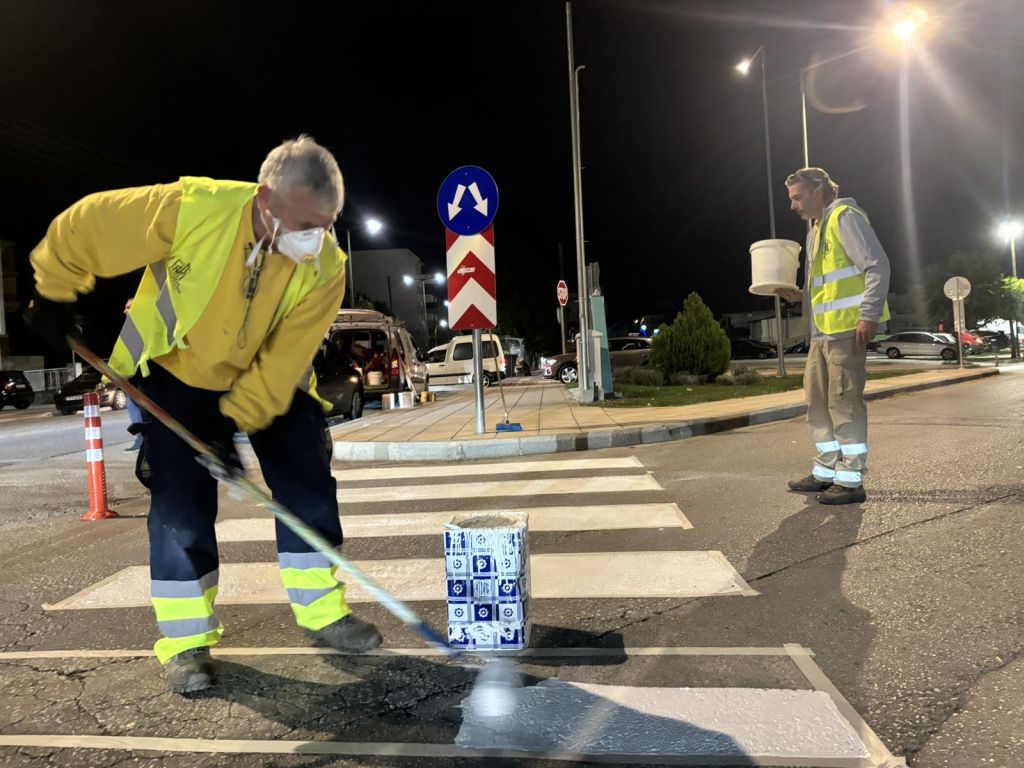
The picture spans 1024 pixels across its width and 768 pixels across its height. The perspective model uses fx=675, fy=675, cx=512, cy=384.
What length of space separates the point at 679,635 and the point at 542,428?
228 inches

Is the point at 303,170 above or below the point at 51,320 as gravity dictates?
above

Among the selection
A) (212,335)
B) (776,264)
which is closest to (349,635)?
(212,335)

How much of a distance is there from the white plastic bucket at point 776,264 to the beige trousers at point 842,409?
1077 mm

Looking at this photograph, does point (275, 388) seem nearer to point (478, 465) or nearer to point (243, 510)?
point (243, 510)

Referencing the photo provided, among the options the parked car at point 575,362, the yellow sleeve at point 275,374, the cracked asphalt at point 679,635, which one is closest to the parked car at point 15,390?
the parked car at point 575,362

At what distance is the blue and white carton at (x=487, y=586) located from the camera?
2.55 meters

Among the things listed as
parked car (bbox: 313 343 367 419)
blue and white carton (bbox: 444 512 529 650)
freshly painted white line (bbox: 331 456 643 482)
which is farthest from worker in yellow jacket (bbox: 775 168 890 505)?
parked car (bbox: 313 343 367 419)

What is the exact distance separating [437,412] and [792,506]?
8.07 m

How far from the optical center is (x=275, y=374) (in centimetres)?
259

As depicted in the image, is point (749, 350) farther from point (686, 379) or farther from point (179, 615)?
point (179, 615)

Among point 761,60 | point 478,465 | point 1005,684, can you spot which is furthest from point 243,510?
point 761,60

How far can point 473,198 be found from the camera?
25.7 feet

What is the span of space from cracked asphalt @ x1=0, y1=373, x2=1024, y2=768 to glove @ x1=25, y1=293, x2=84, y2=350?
1.28m

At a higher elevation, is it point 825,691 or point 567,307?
point 567,307
